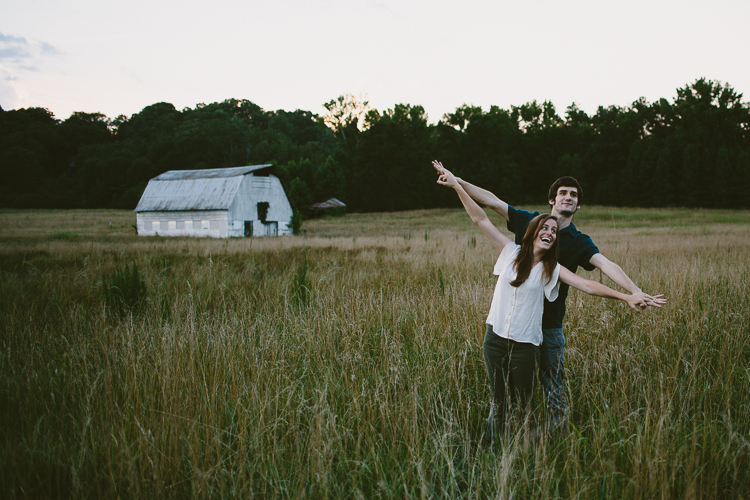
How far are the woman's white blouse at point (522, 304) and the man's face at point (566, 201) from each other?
571 millimetres

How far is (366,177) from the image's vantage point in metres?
71.4

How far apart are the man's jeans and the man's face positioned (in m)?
0.89

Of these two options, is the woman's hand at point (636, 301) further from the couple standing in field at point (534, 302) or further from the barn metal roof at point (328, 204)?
the barn metal roof at point (328, 204)

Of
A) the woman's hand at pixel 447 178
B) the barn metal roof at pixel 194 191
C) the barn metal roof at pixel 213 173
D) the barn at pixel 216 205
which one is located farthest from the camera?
the barn metal roof at pixel 213 173

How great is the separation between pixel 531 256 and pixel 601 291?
1.53 ft

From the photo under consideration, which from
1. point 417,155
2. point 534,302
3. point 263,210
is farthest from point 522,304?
point 417,155

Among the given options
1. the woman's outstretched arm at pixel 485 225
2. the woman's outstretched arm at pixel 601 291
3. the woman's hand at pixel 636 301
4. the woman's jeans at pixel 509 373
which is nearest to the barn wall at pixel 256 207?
the woman's outstretched arm at pixel 485 225

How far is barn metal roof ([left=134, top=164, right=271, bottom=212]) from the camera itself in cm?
2900

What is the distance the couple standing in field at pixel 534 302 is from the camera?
2.55 metres

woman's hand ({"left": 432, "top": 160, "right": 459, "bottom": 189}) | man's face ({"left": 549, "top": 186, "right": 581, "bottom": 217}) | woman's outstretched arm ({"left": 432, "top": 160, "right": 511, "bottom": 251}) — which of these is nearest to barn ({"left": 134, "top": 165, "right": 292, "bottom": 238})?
woman's hand ({"left": 432, "top": 160, "right": 459, "bottom": 189})

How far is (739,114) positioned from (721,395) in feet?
320

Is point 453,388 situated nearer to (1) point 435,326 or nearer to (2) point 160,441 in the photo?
(1) point 435,326

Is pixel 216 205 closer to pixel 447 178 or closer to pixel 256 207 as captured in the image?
pixel 256 207

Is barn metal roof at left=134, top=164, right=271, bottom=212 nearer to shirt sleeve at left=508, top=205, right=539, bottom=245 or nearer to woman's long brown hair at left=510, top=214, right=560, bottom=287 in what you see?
shirt sleeve at left=508, top=205, right=539, bottom=245
